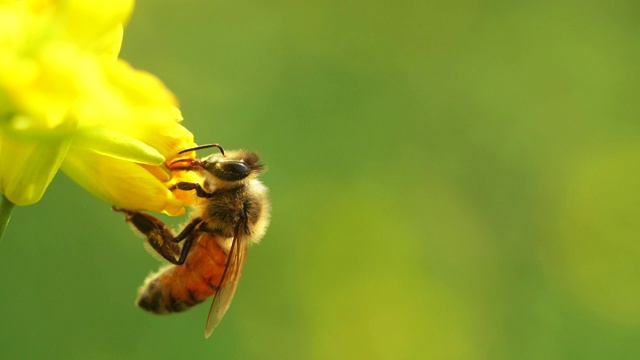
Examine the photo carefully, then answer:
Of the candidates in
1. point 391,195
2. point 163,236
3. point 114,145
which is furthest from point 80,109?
point 391,195

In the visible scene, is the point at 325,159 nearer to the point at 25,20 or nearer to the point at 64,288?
the point at 64,288

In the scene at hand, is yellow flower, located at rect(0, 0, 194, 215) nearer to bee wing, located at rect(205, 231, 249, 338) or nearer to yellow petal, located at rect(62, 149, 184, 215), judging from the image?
yellow petal, located at rect(62, 149, 184, 215)

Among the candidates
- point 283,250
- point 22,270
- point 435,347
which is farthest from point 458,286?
point 22,270

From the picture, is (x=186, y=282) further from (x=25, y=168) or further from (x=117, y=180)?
(x=25, y=168)

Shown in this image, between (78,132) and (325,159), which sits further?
(325,159)

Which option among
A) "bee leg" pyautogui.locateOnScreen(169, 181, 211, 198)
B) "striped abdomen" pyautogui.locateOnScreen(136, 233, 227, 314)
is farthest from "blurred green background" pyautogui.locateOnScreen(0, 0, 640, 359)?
"bee leg" pyautogui.locateOnScreen(169, 181, 211, 198)

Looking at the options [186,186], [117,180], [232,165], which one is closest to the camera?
[117,180]

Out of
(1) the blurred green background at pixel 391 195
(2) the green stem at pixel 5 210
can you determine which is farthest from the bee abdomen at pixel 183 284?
(1) the blurred green background at pixel 391 195
